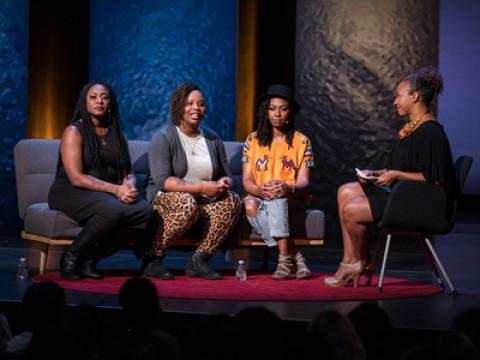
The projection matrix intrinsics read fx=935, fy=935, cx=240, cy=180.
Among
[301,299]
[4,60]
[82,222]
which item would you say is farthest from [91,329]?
[4,60]

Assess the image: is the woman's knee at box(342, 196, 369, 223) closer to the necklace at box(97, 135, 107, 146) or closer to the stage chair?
the stage chair

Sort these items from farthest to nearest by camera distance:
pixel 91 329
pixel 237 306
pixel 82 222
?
pixel 82 222, pixel 237 306, pixel 91 329

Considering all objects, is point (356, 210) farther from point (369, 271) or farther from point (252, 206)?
point (252, 206)

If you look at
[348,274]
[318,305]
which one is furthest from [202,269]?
[318,305]

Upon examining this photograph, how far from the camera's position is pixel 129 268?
595 centimetres

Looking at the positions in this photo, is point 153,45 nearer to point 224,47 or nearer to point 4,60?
point 224,47

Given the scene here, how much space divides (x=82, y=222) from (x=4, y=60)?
3489mm

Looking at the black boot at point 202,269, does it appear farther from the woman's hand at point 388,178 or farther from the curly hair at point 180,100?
the woman's hand at point 388,178

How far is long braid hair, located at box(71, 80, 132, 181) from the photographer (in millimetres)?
5240

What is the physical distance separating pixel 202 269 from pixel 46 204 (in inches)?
41.2

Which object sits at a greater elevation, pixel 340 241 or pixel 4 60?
pixel 4 60

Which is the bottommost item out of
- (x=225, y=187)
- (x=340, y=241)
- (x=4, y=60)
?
(x=340, y=241)

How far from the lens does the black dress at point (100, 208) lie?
200 inches

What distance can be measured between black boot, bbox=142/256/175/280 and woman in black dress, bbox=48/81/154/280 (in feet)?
0.48
